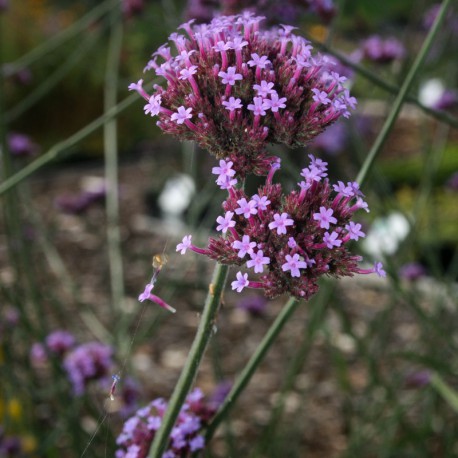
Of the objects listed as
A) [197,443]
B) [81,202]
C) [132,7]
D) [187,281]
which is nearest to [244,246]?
[197,443]

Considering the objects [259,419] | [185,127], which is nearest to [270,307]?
[259,419]

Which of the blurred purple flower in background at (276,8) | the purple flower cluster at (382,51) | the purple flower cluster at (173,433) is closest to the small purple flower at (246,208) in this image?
the purple flower cluster at (173,433)

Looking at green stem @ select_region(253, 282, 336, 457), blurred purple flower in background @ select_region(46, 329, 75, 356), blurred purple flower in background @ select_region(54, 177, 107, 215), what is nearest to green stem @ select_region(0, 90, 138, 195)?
green stem @ select_region(253, 282, 336, 457)

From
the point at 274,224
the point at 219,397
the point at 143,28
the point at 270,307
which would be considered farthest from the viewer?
the point at 143,28

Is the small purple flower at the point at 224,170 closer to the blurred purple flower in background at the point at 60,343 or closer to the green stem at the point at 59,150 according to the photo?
the green stem at the point at 59,150

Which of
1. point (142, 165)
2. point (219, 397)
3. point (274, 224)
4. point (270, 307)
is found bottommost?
point (274, 224)

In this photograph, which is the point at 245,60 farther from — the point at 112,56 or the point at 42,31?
the point at 42,31
